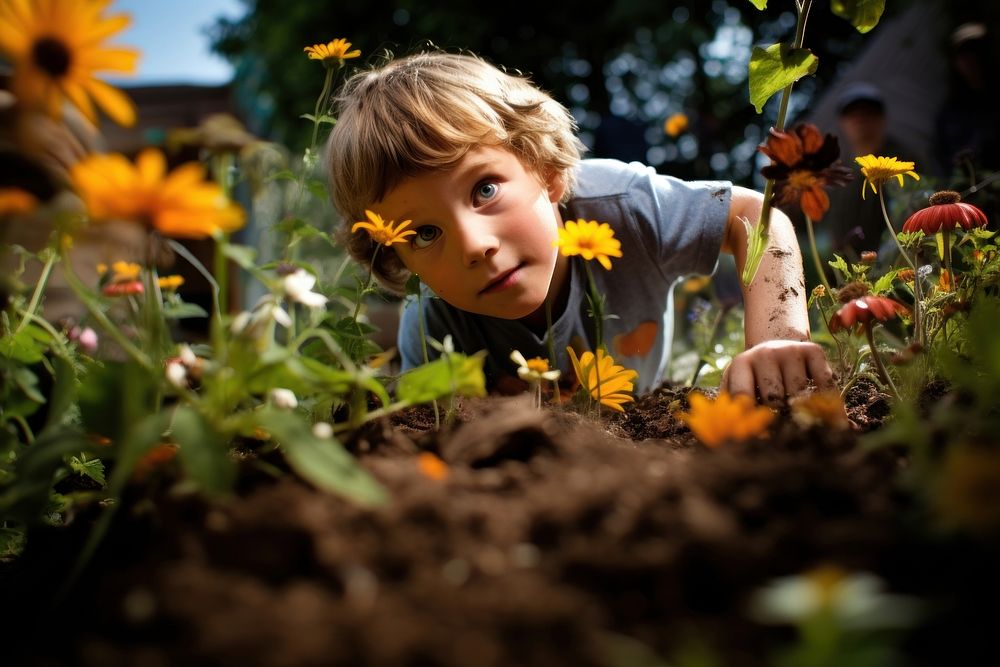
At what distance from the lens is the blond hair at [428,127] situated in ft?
4.36

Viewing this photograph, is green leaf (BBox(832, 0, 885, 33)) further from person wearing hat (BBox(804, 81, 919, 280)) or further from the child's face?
person wearing hat (BBox(804, 81, 919, 280))

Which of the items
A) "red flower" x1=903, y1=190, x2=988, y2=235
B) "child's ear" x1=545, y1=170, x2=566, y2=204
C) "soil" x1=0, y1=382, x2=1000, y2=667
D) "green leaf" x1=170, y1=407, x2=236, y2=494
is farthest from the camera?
"child's ear" x1=545, y1=170, x2=566, y2=204

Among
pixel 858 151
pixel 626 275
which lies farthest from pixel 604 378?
pixel 858 151

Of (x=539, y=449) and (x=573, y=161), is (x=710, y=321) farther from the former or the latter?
(x=539, y=449)

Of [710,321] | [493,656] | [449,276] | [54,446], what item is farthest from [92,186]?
[710,321]

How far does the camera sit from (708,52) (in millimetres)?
5395

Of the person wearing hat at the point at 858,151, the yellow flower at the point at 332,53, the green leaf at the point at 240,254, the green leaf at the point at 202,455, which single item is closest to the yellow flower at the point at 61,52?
the green leaf at the point at 240,254

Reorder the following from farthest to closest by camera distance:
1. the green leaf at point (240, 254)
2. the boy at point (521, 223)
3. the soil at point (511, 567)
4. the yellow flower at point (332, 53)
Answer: the boy at point (521, 223)
the yellow flower at point (332, 53)
the green leaf at point (240, 254)
the soil at point (511, 567)

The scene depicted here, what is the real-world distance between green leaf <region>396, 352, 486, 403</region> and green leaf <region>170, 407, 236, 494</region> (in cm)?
21

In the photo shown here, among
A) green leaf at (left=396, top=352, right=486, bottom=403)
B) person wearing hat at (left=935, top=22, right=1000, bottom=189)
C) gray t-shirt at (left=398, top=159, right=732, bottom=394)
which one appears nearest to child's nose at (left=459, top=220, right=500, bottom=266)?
gray t-shirt at (left=398, top=159, right=732, bottom=394)

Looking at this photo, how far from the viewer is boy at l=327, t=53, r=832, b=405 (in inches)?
48.9

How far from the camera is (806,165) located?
0.85m

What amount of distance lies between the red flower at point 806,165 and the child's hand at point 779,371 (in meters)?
0.20

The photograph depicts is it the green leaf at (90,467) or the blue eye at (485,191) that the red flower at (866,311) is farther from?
the green leaf at (90,467)
